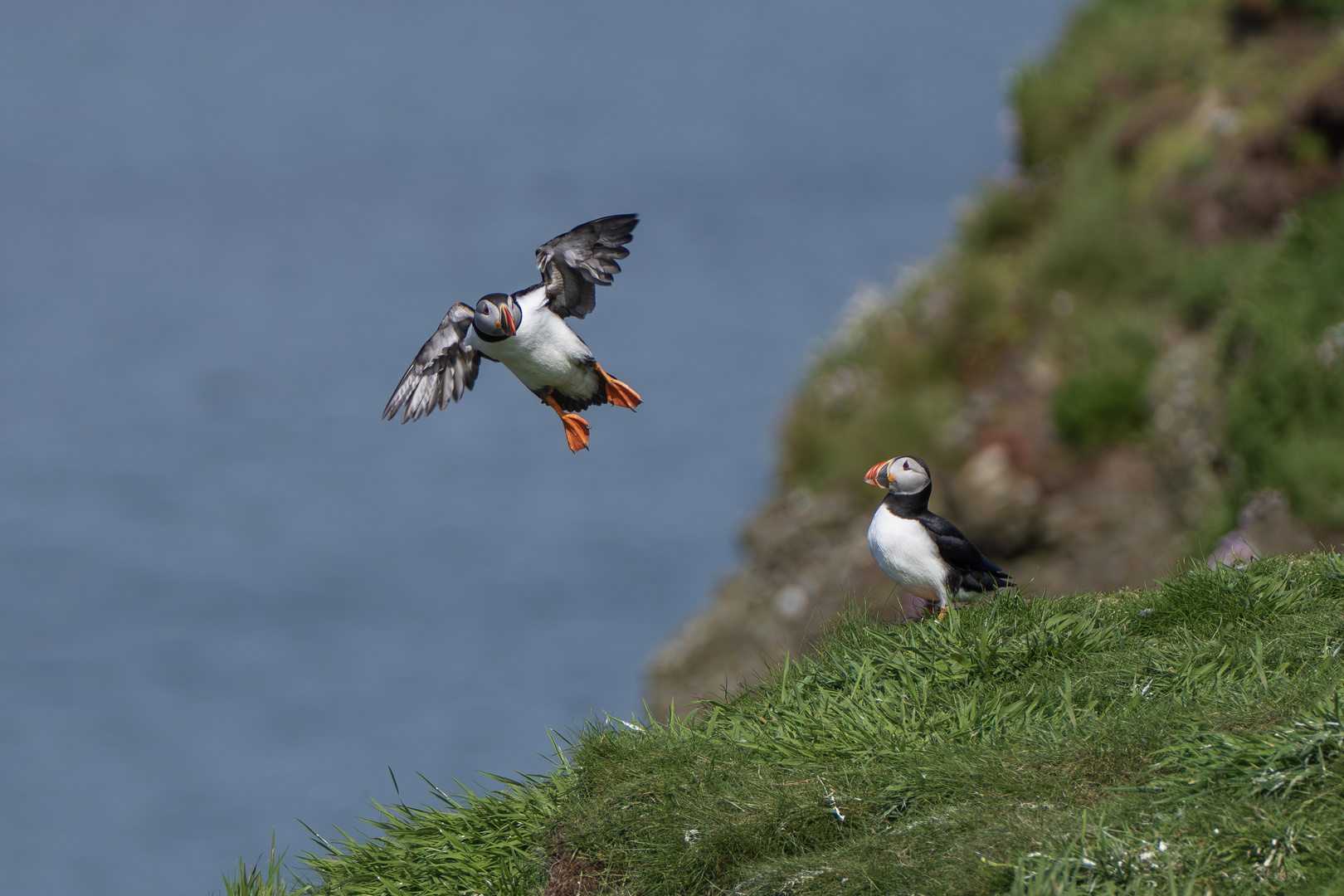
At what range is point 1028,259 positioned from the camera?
16703mm

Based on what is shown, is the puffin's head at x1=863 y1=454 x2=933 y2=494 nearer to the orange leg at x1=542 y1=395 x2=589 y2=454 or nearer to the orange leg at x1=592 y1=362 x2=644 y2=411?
the orange leg at x1=592 y1=362 x2=644 y2=411

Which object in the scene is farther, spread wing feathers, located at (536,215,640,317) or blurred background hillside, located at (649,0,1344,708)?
blurred background hillside, located at (649,0,1344,708)

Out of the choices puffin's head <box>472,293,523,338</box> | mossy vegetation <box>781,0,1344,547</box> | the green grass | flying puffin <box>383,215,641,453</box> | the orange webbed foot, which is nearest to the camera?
the green grass

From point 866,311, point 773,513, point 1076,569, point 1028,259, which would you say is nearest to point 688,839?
point 1076,569

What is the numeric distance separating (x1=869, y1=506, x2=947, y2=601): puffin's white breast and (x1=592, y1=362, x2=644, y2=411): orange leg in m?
1.32

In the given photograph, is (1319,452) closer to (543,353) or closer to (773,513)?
(773,513)

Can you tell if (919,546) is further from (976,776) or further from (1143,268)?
(1143,268)

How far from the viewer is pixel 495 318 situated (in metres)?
4.45

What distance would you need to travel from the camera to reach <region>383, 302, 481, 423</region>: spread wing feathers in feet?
15.2

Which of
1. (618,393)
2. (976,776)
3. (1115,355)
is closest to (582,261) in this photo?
(618,393)

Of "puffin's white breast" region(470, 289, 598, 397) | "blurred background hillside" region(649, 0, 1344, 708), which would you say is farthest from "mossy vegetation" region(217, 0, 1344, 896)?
"blurred background hillside" region(649, 0, 1344, 708)

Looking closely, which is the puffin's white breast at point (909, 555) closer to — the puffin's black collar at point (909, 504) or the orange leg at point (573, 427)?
the puffin's black collar at point (909, 504)

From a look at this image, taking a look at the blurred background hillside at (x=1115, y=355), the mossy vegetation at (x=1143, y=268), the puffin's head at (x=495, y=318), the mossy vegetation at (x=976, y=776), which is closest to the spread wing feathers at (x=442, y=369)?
the puffin's head at (x=495, y=318)

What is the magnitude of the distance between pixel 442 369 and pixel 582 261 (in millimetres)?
641
